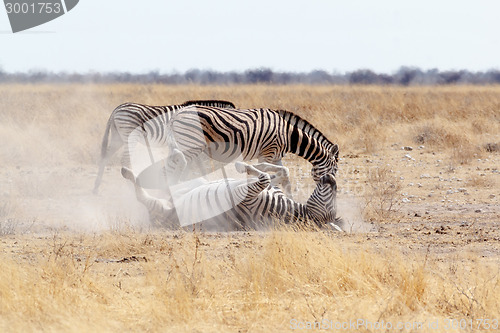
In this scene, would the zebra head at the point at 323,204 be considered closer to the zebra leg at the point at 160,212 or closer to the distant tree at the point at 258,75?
the zebra leg at the point at 160,212

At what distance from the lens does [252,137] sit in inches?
341

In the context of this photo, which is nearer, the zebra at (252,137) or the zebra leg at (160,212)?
the zebra leg at (160,212)

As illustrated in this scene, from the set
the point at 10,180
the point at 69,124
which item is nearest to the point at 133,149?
the point at 10,180

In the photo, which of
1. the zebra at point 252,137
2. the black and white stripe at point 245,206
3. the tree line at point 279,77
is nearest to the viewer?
the black and white stripe at point 245,206

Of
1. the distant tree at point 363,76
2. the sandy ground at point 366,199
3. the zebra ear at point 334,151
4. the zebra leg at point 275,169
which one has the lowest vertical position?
the distant tree at point 363,76

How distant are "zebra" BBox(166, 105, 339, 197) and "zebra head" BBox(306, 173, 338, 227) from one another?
1473 mm

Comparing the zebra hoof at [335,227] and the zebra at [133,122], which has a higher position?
the zebra at [133,122]

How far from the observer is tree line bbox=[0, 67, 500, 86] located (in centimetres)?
4091

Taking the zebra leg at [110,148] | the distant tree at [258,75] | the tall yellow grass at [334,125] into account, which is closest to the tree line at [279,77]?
the distant tree at [258,75]

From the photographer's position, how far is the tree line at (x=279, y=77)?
40906 mm

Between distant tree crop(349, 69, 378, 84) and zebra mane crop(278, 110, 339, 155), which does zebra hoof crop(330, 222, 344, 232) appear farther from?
distant tree crop(349, 69, 378, 84)

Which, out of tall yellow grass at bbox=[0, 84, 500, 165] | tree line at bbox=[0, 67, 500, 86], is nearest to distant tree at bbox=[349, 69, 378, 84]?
tree line at bbox=[0, 67, 500, 86]

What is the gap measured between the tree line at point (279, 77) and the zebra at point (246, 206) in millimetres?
32520

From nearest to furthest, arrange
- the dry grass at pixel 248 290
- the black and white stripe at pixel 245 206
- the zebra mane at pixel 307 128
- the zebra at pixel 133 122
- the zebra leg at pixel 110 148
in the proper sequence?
the dry grass at pixel 248 290, the black and white stripe at pixel 245 206, the zebra mane at pixel 307 128, the zebra leg at pixel 110 148, the zebra at pixel 133 122
